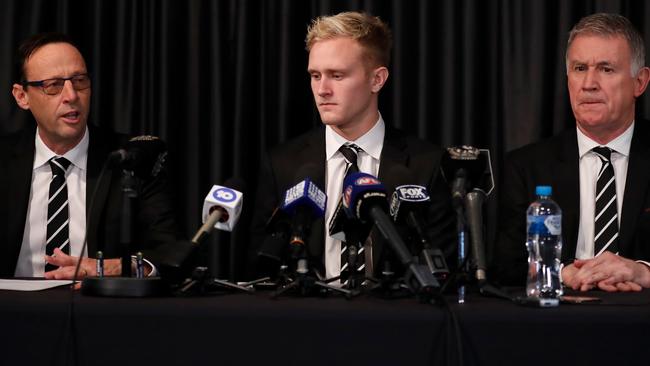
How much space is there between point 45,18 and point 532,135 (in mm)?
2471

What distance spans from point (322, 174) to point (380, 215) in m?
1.38

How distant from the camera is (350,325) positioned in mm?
2133

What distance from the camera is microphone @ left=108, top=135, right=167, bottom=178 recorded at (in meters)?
2.49

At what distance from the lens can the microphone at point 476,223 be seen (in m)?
2.32

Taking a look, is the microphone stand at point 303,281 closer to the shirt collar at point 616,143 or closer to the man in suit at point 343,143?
the man in suit at point 343,143

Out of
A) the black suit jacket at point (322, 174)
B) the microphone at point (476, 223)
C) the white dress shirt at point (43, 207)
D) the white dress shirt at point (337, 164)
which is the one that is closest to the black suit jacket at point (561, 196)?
the black suit jacket at point (322, 174)

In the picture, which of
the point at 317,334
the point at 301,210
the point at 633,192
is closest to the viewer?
the point at 317,334

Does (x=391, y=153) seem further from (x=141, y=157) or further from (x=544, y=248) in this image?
(x=141, y=157)

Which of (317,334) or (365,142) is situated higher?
(365,142)

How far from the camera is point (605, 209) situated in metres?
3.52

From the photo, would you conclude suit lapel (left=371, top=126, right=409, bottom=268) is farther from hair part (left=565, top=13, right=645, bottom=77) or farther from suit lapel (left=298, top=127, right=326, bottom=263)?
hair part (left=565, top=13, right=645, bottom=77)

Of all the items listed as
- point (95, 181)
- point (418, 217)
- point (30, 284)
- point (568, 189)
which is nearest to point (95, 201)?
point (95, 181)

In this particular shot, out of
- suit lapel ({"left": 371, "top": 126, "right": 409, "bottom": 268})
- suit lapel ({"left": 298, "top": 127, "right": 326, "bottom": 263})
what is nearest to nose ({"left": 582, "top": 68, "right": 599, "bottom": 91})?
suit lapel ({"left": 371, "top": 126, "right": 409, "bottom": 268})

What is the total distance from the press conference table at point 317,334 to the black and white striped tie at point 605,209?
50.6 inches
